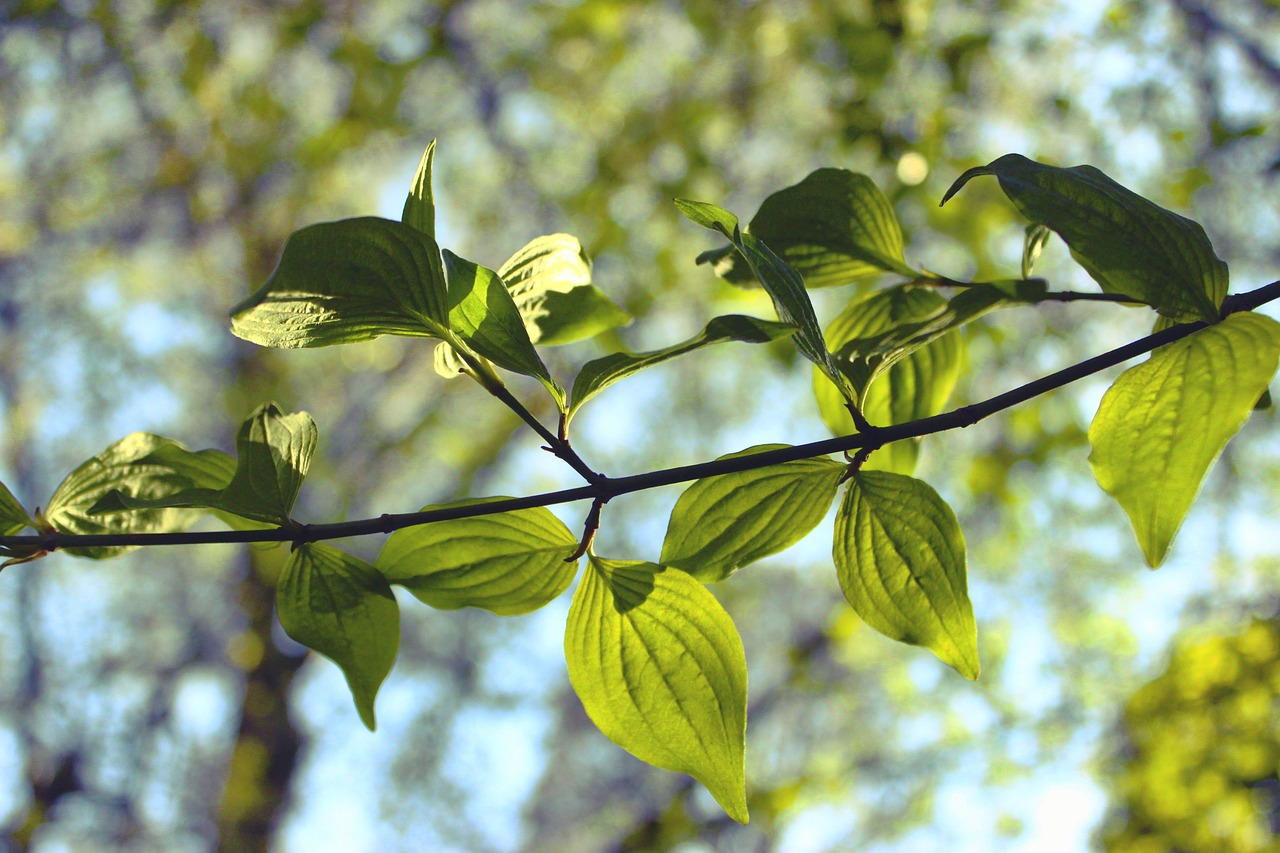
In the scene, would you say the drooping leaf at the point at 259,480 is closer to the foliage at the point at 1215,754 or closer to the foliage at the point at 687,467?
the foliage at the point at 687,467

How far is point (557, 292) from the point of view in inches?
9.9

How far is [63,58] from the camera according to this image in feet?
7.91

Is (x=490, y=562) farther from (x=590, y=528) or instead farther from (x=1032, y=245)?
(x=1032, y=245)

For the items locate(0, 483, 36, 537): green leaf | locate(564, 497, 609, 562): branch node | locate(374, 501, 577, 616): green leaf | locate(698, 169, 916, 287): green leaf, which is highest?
locate(698, 169, 916, 287): green leaf

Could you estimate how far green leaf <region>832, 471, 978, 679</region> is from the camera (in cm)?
21

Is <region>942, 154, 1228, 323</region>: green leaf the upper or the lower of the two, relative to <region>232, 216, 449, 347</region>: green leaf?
upper

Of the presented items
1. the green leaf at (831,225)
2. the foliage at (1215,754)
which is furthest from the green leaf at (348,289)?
the foliage at (1215,754)

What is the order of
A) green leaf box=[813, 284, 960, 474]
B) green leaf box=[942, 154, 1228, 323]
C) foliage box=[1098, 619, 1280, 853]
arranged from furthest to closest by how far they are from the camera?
foliage box=[1098, 619, 1280, 853], green leaf box=[813, 284, 960, 474], green leaf box=[942, 154, 1228, 323]

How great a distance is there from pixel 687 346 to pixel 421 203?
0.25 ft

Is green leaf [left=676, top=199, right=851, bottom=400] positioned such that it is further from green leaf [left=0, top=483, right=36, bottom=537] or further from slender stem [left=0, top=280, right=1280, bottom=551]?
green leaf [left=0, top=483, right=36, bottom=537]

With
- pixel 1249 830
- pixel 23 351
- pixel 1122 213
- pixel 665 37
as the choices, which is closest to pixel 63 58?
pixel 23 351

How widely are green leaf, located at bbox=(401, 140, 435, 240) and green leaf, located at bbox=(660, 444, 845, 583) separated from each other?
0.32ft

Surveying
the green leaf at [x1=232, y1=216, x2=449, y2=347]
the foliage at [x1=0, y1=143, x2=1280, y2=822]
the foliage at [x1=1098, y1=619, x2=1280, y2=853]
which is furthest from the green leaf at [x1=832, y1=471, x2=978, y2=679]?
the foliage at [x1=1098, y1=619, x2=1280, y2=853]

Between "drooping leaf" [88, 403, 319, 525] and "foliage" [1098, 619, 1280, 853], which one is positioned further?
"foliage" [1098, 619, 1280, 853]
